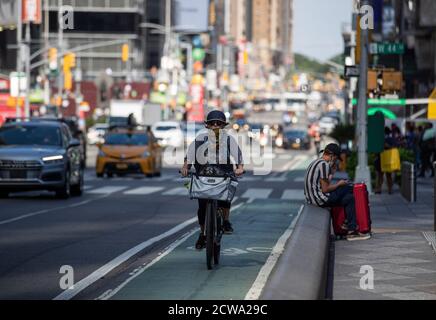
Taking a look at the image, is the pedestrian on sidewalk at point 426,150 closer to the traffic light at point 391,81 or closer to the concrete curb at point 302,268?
the traffic light at point 391,81

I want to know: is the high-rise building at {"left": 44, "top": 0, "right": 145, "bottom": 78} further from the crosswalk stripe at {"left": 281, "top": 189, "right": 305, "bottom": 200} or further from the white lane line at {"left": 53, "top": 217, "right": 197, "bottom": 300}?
the white lane line at {"left": 53, "top": 217, "right": 197, "bottom": 300}

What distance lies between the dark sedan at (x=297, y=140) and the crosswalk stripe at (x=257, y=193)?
174 ft

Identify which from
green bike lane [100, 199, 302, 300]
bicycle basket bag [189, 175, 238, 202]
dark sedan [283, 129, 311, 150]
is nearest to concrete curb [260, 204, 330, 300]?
green bike lane [100, 199, 302, 300]

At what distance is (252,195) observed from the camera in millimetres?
35250

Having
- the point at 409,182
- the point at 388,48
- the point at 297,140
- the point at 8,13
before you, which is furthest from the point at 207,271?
the point at 297,140

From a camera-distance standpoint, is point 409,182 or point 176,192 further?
point 176,192

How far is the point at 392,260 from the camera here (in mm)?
16672

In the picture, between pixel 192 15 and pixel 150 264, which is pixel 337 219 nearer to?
pixel 150 264

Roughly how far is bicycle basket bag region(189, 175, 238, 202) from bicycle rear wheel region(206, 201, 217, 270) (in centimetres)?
12

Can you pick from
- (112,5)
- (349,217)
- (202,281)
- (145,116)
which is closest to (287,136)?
(145,116)

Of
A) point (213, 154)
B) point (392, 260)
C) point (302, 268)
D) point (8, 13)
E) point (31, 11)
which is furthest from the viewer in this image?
point (8, 13)

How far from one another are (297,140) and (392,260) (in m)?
75.1

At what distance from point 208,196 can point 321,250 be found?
6.01 feet
